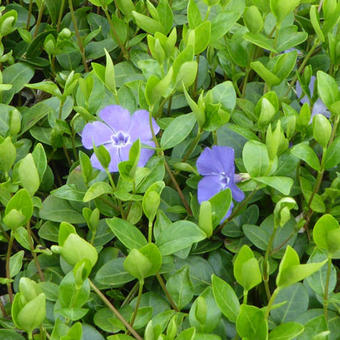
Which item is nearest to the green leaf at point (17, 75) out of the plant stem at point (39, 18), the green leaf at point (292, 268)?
the plant stem at point (39, 18)

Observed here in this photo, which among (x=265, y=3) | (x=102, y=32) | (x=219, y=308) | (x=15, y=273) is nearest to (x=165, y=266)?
(x=219, y=308)

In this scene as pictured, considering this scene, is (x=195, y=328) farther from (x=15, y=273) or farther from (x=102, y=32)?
(x=102, y=32)

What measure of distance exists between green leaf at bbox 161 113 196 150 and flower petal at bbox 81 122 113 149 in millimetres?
115

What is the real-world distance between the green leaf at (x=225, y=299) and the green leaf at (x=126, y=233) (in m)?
0.13

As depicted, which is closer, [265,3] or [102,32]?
[265,3]

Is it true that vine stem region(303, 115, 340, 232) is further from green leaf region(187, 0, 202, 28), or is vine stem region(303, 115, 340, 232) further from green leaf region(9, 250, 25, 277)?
green leaf region(9, 250, 25, 277)

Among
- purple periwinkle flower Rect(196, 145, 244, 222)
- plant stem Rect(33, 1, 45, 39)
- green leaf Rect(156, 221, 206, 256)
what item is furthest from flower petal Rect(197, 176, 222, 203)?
plant stem Rect(33, 1, 45, 39)

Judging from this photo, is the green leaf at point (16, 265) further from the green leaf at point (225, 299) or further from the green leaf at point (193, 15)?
the green leaf at point (193, 15)

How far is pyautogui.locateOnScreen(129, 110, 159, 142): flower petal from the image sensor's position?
3.29 feet

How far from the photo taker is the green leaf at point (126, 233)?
85cm

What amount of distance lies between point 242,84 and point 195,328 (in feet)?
1.87

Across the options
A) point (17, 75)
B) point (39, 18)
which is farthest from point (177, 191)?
point (39, 18)

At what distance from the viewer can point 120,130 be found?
1.02 m

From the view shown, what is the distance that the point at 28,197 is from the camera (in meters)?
0.83
